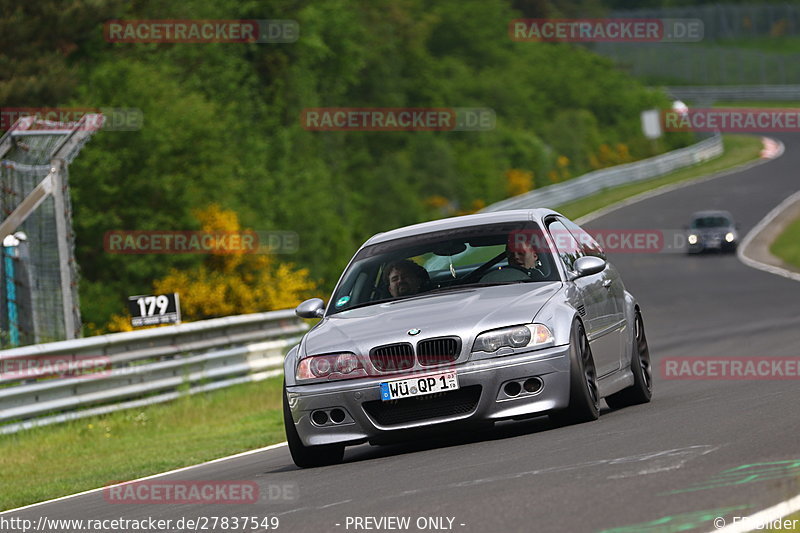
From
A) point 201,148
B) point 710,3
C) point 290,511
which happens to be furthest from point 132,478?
point 710,3

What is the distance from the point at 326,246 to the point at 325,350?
48440 millimetres

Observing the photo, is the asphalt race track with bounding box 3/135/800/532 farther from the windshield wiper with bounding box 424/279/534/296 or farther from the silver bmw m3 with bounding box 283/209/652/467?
the windshield wiper with bounding box 424/279/534/296

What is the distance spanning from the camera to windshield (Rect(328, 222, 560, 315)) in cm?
1098

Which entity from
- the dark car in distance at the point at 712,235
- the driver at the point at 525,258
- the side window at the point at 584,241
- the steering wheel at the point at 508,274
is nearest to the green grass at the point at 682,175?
the dark car in distance at the point at 712,235

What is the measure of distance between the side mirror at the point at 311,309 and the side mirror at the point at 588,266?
187 cm

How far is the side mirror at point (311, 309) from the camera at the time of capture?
11.1m

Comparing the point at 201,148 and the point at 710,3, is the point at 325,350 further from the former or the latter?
the point at 710,3

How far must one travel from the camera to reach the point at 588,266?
10.8 metres

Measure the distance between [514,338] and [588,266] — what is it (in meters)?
1.25

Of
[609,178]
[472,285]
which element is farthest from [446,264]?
[609,178]

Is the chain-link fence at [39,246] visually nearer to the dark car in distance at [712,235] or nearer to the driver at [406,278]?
the driver at [406,278]

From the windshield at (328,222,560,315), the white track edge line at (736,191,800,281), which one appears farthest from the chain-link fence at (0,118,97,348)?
the white track edge line at (736,191,800,281)

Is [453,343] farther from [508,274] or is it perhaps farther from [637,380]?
[637,380]

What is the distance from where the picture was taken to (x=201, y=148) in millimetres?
39812
